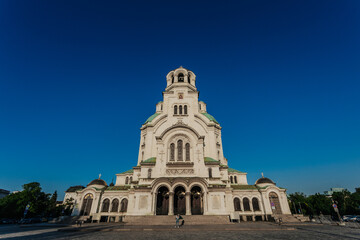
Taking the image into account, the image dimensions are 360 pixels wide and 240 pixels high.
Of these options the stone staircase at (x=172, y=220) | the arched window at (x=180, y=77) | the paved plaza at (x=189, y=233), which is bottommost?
the paved plaza at (x=189, y=233)

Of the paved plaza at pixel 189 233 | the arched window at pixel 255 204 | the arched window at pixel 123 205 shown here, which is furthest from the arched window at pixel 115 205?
the arched window at pixel 255 204

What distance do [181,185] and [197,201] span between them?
341 cm

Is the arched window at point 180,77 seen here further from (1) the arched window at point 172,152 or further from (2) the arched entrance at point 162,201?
(2) the arched entrance at point 162,201

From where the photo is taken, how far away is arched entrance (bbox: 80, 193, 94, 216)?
26703 mm

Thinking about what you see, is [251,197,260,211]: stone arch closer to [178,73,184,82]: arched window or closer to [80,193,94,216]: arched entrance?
[80,193,94,216]: arched entrance

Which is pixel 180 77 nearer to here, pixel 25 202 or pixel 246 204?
pixel 246 204

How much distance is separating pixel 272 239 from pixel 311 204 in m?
45.4

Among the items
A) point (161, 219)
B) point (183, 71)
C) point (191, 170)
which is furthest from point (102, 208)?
point (183, 71)

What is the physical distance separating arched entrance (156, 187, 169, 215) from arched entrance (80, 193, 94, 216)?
37.7ft

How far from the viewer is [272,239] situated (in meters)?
10.5

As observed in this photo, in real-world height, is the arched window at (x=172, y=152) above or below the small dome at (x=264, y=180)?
above

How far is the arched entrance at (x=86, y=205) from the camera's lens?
2670 centimetres

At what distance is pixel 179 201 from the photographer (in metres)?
24.1

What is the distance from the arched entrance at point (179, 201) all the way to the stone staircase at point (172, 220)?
7.79 feet
